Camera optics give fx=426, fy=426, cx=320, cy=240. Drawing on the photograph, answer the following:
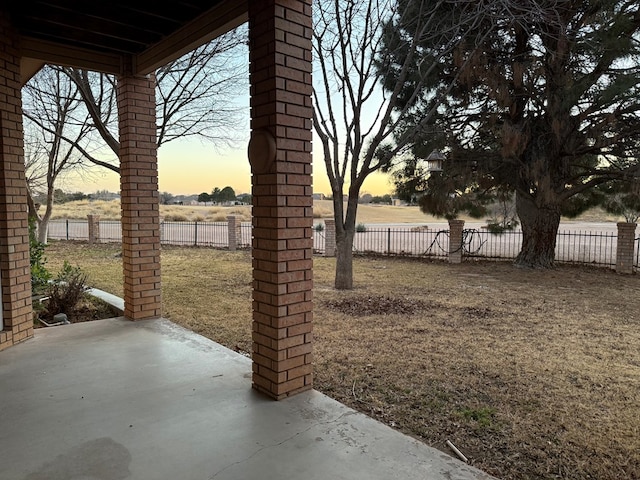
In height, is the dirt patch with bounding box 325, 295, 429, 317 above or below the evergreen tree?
below

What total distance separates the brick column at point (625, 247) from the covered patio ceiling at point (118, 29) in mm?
9335

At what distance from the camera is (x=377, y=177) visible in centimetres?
1078

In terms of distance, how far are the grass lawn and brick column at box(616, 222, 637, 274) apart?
1.14 metres

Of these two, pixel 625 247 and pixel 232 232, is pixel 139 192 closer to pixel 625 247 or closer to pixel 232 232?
pixel 232 232

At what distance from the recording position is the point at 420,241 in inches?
661

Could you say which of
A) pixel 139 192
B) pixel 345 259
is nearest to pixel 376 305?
pixel 345 259

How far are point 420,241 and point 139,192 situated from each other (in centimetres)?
1375

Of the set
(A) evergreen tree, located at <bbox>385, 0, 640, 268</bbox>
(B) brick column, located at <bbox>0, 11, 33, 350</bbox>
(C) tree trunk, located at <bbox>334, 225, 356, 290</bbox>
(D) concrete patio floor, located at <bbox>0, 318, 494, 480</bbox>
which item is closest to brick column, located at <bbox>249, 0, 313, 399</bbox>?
(D) concrete patio floor, located at <bbox>0, 318, 494, 480</bbox>

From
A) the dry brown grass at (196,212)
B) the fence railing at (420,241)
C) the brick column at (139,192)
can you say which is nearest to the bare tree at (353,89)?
the brick column at (139,192)

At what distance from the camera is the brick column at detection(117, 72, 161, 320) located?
428 cm

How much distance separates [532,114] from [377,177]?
12.1 ft

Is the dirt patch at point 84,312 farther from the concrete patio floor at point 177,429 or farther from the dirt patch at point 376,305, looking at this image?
the dirt patch at point 376,305

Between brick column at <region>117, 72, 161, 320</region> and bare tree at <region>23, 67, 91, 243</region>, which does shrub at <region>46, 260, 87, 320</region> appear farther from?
bare tree at <region>23, 67, 91, 243</region>

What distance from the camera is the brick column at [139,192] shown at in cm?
428
